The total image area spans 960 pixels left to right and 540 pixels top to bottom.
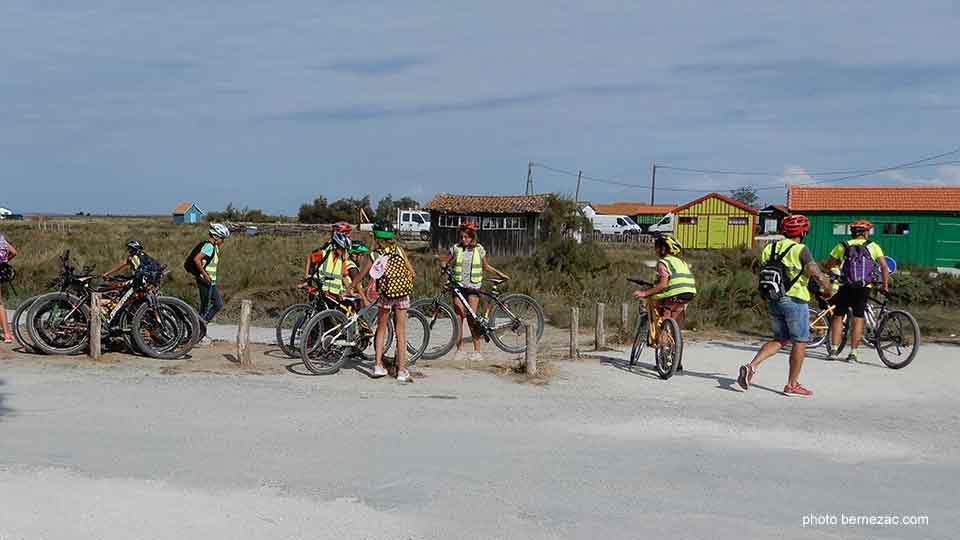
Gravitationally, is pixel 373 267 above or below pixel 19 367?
above

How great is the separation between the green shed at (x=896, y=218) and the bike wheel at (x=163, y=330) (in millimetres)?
31762

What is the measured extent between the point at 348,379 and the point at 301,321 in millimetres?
1542

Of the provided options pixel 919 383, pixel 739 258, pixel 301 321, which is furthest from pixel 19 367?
pixel 739 258

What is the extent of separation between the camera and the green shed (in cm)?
3594

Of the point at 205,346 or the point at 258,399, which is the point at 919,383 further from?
the point at 205,346

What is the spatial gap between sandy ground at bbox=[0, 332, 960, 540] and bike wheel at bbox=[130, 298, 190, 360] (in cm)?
30

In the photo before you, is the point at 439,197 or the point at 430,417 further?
the point at 439,197

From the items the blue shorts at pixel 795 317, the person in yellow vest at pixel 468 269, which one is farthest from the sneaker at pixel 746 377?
the person in yellow vest at pixel 468 269

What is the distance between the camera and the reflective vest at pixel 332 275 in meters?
10.3

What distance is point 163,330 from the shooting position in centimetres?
1042

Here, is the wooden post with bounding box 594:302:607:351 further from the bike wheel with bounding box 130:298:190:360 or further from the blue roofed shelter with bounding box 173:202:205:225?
the blue roofed shelter with bounding box 173:202:205:225

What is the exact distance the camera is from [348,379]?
30.8 ft

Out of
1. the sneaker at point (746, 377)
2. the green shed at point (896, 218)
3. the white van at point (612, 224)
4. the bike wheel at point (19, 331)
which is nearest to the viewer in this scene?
the sneaker at point (746, 377)

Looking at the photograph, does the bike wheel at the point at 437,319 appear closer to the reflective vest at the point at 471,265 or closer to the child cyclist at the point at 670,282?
the reflective vest at the point at 471,265
